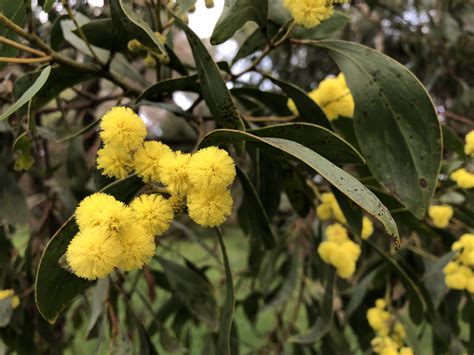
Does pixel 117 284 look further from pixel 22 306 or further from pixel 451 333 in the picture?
pixel 451 333

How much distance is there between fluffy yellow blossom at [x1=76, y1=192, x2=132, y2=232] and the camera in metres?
0.50

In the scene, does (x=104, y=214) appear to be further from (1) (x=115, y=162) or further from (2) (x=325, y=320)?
(2) (x=325, y=320)

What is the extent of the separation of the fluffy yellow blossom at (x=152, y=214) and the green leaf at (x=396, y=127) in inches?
14.7

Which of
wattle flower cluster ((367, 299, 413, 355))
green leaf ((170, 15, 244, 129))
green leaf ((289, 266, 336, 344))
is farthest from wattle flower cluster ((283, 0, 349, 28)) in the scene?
wattle flower cluster ((367, 299, 413, 355))

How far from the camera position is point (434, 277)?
111 centimetres

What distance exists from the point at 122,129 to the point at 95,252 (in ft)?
0.49

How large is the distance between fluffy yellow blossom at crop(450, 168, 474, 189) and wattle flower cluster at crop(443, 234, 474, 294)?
94 millimetres

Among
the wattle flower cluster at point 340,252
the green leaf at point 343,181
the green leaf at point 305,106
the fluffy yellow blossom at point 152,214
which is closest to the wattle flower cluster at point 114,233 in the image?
the fluffy yellow blossom at point 152,214

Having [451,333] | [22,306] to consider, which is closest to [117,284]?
[22,306]

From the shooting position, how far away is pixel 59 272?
0.66m

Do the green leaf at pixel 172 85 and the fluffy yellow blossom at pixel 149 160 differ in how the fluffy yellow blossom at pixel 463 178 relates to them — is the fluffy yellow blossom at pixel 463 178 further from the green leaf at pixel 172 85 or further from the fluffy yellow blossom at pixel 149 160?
the fluffy yellow blossom at pixel 149 160

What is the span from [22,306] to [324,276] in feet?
2.21

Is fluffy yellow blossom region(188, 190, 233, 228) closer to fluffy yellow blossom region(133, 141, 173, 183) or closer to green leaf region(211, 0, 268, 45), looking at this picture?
fluffy yellow blossom region(133, 141, 173, 183)

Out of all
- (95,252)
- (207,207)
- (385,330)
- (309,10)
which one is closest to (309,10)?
(309,10)
